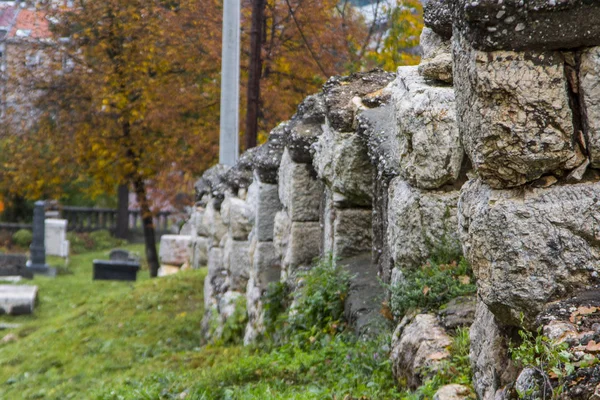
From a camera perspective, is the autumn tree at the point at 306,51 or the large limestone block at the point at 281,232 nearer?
the large limestone block at the point at 281,232

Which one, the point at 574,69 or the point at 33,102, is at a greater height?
the point at 33,102

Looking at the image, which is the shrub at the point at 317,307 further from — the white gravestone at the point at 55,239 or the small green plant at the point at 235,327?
the white gravestone at the point at 55,239

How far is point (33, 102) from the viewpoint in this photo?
1984 cm

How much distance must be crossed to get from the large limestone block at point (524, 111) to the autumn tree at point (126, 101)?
16147 mm

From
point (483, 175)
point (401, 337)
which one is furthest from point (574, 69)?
point (401, 337)

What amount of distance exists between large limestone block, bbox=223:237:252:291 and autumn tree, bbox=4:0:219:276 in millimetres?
9531

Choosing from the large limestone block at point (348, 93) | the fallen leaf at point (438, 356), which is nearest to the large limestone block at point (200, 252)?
the large limestone block at point (348, 93)

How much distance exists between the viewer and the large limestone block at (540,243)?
2578 millimetres

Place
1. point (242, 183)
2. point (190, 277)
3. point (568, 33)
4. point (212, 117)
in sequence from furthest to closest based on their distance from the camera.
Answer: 1. point (212, 117)
2. point (190, 277)
3. point (242, 183)
4. point (568, 33)

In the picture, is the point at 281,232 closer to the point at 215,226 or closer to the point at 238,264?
the point at 238,264

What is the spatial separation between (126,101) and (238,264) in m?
10.8

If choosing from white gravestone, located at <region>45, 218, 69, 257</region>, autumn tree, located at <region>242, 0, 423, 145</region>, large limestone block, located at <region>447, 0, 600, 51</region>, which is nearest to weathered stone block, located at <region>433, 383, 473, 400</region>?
large limestone block, located at <region>447, 0, 600, 51</region>

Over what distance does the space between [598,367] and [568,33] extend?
2.94ft

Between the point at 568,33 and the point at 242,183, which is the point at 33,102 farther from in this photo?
the point at 568,33
